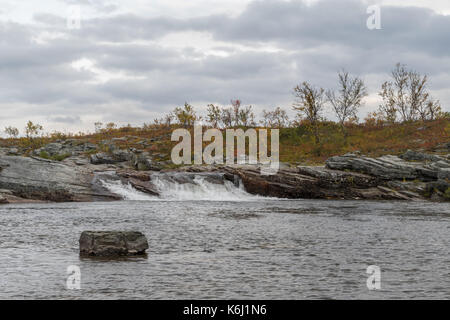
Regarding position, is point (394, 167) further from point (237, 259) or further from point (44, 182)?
point (237, 259)

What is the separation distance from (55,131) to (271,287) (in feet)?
341

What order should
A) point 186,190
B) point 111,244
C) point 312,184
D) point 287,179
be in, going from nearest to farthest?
point 111,244 < point 186,190 < point 312,184 < point 287,179

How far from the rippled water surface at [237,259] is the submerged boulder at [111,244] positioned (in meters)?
0.57

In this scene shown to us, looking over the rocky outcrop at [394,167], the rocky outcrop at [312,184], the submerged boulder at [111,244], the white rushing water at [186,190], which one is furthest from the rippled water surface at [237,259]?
the rocky outcrop at [394,167]

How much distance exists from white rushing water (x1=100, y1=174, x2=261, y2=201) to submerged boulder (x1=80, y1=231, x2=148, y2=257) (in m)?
33.7

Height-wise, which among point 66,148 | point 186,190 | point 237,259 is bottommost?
point 237,259

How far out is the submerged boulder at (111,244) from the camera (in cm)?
1930

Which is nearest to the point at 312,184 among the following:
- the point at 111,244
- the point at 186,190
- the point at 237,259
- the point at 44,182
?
the point at 186,190

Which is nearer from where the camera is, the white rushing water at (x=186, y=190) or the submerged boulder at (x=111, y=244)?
the submerged boulder at (x=111, y=244)

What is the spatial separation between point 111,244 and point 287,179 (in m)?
40.1

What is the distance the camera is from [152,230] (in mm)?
27156

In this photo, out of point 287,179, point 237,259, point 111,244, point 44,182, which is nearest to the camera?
point 237,259

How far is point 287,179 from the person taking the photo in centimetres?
5756

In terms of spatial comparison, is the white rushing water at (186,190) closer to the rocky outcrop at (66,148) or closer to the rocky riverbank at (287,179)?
the rocky riverbank at (287,179)
